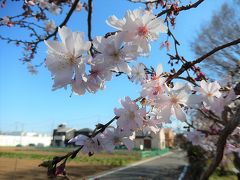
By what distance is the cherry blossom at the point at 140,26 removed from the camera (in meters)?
1.20

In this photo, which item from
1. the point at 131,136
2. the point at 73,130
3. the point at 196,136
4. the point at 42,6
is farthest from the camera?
the point at 73,130

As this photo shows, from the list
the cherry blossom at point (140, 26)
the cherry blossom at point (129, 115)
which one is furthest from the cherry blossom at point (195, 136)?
the cherry blossom at point (140, 26)

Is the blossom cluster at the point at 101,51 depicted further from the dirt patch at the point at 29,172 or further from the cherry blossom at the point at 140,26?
the dirt patch at the point at 29,172

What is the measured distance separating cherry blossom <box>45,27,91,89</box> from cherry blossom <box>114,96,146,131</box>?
0.27 metres

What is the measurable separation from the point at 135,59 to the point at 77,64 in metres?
0.23

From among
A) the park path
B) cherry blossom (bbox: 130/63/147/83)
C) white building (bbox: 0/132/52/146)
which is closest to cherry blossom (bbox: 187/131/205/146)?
cherry blossom (bbox: 130/63/147/83)

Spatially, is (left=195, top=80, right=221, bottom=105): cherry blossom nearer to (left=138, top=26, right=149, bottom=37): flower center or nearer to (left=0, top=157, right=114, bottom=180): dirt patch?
(left=138, top=26, right=149, bottom=37): flower center

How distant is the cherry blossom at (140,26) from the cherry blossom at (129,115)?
0.74 feet

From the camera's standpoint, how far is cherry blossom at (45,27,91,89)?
1.11 metres

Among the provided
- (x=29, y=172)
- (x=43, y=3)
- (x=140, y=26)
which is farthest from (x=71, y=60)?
(x=29, y=172)

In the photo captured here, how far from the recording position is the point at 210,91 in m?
1.39

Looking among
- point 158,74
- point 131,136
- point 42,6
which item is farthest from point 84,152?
point 42,6

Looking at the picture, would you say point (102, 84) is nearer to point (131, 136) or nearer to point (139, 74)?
point (131, 136)

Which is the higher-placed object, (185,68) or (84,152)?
(185,68)
